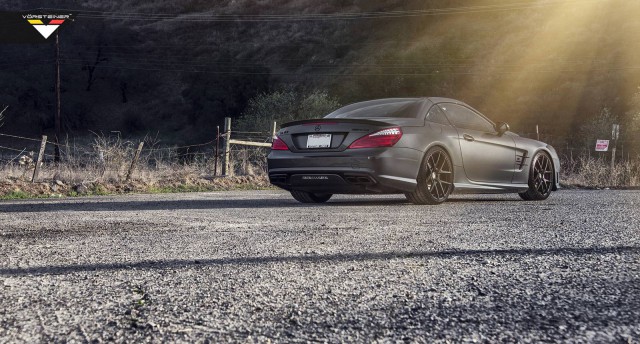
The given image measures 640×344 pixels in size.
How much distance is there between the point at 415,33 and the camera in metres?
61.6

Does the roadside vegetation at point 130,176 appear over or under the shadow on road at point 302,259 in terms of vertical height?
under

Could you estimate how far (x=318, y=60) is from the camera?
2400 inches

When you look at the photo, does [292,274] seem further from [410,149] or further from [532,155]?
[532,155]

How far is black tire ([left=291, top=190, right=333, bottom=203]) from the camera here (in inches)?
373

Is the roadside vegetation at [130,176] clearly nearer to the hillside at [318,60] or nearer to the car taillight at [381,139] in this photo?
the car taillight at [381,139]

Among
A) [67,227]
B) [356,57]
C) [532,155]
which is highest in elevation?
[356,57]

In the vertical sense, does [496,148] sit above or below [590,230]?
above

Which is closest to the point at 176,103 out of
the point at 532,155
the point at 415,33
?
the point at 415,33

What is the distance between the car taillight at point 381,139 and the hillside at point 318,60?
39.0 meters

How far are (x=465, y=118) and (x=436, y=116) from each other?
2.31 ft

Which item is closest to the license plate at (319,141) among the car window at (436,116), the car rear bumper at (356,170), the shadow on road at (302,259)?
the car rear bumper at (356,170)

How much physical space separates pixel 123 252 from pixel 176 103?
2278 inches

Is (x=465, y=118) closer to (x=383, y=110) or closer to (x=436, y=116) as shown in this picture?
(x=436, y=116)

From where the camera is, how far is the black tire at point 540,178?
997 centimetres
